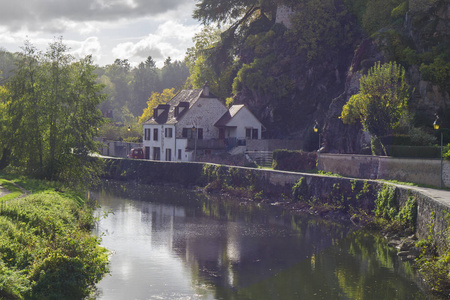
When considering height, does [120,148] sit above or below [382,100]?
below

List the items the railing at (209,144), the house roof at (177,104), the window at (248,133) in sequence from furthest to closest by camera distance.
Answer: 1. the house roof at (177,104)
2. the window at (248,133)
3. the railing at (209,144)

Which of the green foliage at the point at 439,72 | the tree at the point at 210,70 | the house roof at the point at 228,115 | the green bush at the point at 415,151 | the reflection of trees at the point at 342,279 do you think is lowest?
the reflection of trees at the point at 342,279

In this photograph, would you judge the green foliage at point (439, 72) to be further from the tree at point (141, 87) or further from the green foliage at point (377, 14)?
the tree at point (141, 87)

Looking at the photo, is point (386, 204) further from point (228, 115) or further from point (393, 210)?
point (228, 115)

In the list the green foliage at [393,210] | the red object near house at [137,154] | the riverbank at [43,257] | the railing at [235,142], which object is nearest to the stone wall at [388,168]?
the green foliage at [393,210]

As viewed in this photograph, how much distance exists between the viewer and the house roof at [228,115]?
230 feet

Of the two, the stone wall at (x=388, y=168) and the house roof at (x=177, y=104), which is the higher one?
the house roof at (x=177, y=104)

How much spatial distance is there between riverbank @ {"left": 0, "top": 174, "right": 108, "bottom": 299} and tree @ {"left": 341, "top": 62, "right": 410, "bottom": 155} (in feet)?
96.5

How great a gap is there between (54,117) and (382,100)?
86.2 feet

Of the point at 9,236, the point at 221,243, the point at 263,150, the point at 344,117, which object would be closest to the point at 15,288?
the point at 9,236

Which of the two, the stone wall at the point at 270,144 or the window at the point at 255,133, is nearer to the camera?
the stone wall at the point at 270,144

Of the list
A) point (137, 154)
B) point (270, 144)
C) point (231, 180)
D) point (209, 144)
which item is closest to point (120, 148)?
point (137, 154)

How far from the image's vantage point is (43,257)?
62.4 ft

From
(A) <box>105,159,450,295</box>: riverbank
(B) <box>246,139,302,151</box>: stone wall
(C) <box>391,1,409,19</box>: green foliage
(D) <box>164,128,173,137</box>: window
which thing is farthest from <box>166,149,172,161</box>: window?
(C) <box>391,1,409,19</box>: green foliage
